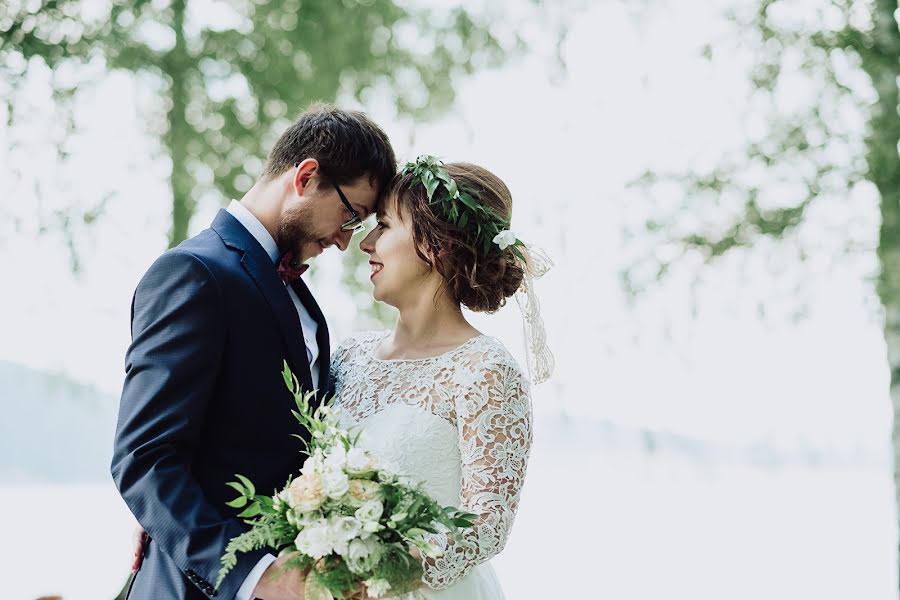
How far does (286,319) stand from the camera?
244 cm

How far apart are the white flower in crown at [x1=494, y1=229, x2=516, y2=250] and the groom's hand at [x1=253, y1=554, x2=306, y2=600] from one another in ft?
3.45

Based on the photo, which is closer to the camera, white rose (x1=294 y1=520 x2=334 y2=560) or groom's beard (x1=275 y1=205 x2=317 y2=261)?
white rose (x1=294 y1=520 x2=334 y2=560)

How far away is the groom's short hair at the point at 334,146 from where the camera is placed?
266 cm

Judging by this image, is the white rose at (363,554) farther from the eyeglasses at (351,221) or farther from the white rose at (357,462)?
the eyeglasses at (351,221)

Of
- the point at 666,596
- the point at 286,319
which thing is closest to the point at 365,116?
the point at 286,319

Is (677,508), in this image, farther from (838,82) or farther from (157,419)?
(157,419)

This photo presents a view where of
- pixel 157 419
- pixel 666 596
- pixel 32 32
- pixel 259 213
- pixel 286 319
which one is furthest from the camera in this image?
pixel 666 596

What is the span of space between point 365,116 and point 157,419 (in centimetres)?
105

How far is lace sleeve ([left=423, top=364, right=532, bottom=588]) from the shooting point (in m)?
2.40

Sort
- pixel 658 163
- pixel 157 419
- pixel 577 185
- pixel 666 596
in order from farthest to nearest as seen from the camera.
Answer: pixel 666 596, pixel 577 185, pixel 658 163, pixel 157 419

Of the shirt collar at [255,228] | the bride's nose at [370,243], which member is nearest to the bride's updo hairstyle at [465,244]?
the bride's nose at [370,243]

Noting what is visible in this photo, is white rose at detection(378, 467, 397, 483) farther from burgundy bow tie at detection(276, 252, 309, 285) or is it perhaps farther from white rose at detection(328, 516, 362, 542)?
burgundy bow tie at detection(276, 252, 309, 285)

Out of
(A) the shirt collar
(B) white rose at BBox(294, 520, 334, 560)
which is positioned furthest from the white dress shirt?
(B) white rose at BBox(294, 520, 334, 560)

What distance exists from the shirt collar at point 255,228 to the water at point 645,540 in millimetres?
2688
